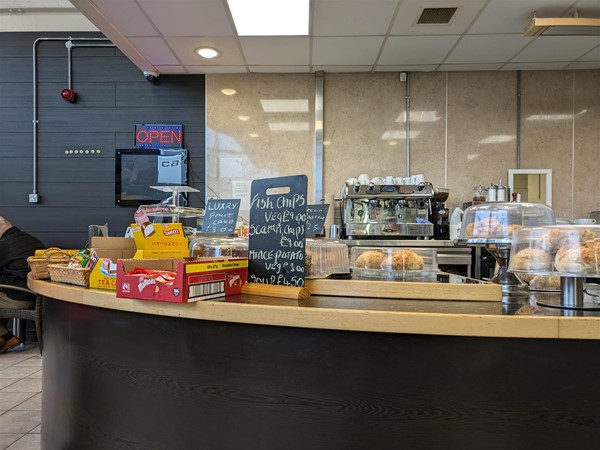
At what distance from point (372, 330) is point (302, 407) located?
0.29 m

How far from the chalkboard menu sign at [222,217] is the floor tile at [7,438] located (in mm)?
1546

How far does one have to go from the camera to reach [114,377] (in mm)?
1335

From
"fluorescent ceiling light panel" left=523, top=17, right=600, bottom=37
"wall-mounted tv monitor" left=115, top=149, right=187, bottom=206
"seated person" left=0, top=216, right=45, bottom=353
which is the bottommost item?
"seated person" left=0, top=216, right=45, bottom=353

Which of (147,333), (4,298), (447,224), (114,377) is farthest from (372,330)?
(4,298)

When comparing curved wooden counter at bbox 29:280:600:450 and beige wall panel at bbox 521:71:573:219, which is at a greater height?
beige wall panel at bbox 521:71:573:219

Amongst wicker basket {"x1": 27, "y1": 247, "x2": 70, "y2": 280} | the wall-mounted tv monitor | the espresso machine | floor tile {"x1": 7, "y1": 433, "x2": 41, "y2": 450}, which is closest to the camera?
wicker basket {"x1": 27, "y1": 247, "x2": 70, "y2": 280}

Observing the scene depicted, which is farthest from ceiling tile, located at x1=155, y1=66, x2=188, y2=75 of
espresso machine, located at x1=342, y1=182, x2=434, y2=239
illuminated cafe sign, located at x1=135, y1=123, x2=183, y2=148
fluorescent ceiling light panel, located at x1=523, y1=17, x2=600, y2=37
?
fluorescent ceiling light panel, located at x1=523, y1=17, x2=600, y2=37

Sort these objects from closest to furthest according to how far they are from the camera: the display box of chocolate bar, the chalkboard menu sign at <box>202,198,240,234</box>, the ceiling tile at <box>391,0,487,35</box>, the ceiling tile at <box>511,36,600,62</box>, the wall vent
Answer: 1. the display box of chocolate bar
2. the chalkboard menu sign at <box>202,198,240,234</box>
3. the ceiling tile at <box>391,0,487,35</box>
4. the wall vent
5. the ceiling tile at <box>511,36,600,62</box>

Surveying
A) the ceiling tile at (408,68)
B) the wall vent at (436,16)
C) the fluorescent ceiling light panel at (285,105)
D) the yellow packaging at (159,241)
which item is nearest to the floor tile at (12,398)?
the yellow packaging at (159,241)

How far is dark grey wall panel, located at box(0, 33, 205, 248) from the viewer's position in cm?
459

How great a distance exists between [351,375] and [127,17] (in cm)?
338

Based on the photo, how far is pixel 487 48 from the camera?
3857mm

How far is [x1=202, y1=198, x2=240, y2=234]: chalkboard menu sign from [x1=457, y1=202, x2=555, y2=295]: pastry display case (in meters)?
1.22

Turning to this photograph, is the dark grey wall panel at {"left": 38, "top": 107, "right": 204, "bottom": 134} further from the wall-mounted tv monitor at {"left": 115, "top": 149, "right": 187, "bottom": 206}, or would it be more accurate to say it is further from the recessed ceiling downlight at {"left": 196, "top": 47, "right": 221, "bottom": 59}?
the recessed ceiling downlight at {"left": 196, "top": 47, "right": 221, "bottom": 59}
